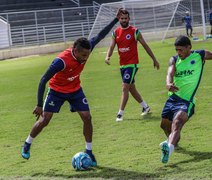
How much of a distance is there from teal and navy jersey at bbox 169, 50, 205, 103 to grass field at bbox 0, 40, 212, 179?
34.3 inches

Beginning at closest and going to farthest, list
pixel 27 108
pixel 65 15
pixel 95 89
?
pixel 27 108 → pixel 95 89 → pixel 65 15

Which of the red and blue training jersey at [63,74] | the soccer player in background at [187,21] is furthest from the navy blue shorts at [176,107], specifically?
the soccer player in background at [187,21]

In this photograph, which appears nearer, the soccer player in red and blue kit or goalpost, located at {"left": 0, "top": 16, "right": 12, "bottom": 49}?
the soccer player in red and blue kit

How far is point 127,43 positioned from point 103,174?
4.72 metres

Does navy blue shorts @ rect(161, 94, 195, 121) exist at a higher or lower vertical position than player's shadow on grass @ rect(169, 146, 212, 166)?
higher

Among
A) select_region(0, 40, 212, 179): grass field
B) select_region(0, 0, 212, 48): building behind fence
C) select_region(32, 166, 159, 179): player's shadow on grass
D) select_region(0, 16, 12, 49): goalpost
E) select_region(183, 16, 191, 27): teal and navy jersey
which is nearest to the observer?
select_region(32, 166, 159, 179): player's shadow on grass

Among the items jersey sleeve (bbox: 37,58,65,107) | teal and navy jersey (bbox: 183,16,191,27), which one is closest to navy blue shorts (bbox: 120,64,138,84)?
jersey sleeve (bbox: 37,58,65,107)

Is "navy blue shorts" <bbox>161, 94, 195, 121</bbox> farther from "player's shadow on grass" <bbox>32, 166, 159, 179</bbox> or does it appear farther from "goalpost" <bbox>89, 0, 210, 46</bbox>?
"goalpost" <bbox>89, 0, 210, 46</bbox>

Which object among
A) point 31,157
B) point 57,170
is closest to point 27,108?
point 31,157

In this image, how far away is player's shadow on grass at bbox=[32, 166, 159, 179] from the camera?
6.87m

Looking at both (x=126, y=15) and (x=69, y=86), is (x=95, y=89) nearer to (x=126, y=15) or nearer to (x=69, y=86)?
(x=126, y=15)

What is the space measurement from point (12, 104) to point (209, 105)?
5.52m

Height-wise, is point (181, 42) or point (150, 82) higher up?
point (181, 42)

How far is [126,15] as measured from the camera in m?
10.7
